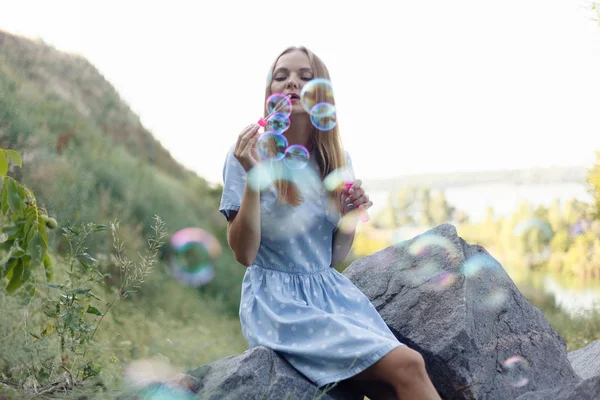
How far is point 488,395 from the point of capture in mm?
3285

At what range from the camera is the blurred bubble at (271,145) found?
321cm

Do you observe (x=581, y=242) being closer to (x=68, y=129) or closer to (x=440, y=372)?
(x=68, y=129)

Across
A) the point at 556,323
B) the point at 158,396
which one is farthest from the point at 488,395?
the point at 556,323

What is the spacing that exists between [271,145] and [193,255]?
7896mm

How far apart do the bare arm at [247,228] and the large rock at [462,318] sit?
3.34ft

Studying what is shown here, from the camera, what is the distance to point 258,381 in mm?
2703

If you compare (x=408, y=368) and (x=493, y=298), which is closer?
(x=408, y=368)

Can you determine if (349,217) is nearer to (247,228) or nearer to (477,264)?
(247,228)

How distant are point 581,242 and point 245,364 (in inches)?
793

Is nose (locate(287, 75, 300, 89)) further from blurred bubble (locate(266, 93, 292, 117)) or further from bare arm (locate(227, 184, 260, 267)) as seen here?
bare arm (locate(227, 184, 260, 267))

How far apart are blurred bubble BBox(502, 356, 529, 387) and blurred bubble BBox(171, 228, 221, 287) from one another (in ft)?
21.5

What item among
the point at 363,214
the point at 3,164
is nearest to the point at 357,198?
the point at 363,214

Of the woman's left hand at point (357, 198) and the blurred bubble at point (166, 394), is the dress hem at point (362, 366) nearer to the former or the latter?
the blurred bubble at point (166, 394)

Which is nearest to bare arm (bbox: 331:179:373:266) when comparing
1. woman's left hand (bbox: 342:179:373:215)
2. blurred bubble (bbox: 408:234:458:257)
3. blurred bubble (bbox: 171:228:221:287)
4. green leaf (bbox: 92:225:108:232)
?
woman's left hand (bbox: 342:179:373:215)
